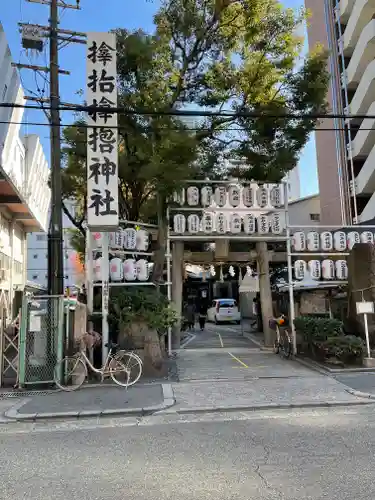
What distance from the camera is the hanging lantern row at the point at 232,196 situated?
48.1 ft

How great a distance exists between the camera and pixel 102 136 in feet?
38.6

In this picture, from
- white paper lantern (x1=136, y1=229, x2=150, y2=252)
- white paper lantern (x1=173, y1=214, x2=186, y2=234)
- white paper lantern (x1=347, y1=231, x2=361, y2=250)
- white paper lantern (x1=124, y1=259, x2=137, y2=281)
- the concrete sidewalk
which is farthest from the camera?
white paper lantern (x1=347, y1=231, x2=361, y2=250)

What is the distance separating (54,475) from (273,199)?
11.7 meters

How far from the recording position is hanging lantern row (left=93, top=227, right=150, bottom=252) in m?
12.9

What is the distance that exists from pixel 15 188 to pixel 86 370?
820 cm

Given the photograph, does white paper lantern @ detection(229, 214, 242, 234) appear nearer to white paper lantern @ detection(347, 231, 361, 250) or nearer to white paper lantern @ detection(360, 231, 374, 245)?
white paper lantern @ detection(347, 231, 361, 250)

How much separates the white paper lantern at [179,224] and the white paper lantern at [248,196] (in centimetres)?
216

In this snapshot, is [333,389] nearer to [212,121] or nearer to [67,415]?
[67,415]

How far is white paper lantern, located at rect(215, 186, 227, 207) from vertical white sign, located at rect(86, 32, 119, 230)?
4.26m

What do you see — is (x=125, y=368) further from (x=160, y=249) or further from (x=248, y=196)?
(x=248, y=196)

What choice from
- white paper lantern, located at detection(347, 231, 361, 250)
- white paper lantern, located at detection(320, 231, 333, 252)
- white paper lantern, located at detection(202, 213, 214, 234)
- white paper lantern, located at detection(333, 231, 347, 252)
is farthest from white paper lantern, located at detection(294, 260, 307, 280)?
white paper lantern, located at detection(202, 213, 214, 234)

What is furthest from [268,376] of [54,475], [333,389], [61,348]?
[54,475]

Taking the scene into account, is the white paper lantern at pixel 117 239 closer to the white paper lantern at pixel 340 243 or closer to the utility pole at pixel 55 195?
the utility pole at pixel 55 195

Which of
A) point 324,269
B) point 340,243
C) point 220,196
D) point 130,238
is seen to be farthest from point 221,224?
point 340,243
